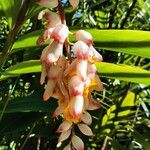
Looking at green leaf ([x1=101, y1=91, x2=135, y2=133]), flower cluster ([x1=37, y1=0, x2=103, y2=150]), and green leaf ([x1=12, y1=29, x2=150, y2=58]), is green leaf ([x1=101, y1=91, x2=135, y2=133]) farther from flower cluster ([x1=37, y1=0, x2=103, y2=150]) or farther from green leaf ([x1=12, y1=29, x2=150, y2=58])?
flower cluster ([x1=37, y1=0, x2=103, y2=150])

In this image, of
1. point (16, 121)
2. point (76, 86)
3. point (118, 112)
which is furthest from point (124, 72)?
Result: point (118, 112)

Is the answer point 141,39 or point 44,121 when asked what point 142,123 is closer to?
point 44,121

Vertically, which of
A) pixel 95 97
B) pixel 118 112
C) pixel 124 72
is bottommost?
pixel 118 112

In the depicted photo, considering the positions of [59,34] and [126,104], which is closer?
[59,34]

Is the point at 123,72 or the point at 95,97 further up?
the point at 123,72

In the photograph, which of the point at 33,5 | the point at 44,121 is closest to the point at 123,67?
the point at 33,5

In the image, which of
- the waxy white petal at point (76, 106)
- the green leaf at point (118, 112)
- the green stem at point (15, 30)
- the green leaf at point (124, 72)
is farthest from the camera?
the green leaf at point (118, 112)

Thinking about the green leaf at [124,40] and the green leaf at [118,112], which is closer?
the green leaf at [124,40]

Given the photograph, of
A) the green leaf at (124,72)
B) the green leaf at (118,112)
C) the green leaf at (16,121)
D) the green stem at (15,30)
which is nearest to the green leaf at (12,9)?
the green stem at (15,30)

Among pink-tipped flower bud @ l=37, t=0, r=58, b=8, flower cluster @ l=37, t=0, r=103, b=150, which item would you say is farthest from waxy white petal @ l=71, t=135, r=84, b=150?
pink-tipped flower bud @ l=37, t=0, r=58, b=8

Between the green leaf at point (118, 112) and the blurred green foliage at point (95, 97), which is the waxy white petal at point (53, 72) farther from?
the green leaf at point (118, 112)

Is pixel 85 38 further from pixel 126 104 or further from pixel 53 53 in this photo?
pixel 126 104
